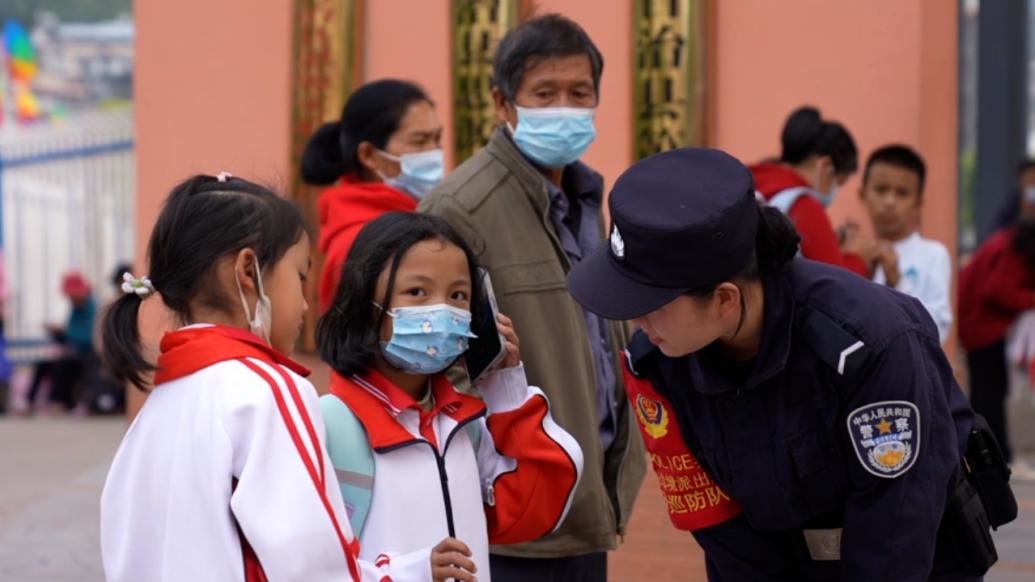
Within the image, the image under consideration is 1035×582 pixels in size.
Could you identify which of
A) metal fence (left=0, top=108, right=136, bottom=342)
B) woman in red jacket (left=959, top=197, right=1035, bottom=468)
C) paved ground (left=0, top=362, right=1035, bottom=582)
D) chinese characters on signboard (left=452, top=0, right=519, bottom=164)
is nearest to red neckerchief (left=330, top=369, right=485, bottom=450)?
paved ground (left=0, top=362, right=1035, bottom=582)

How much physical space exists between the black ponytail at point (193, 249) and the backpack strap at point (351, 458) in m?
0.34

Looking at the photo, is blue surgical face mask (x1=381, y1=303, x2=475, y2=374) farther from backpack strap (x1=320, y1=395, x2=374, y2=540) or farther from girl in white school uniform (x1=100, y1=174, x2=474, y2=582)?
girl in white school uniform (x1=100, y1=174, x2=474, y2=582)

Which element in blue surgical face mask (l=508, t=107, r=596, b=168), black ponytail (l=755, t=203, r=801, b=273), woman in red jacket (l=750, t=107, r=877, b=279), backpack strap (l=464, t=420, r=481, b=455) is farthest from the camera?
woman in red jacket (l=750, t=107, r=877, b=279)

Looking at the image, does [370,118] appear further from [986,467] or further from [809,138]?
[986,467]

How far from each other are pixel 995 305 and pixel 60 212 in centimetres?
985

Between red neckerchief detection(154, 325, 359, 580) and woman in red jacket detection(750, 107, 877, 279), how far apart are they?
283 centimetres

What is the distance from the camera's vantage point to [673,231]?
2.53 metres

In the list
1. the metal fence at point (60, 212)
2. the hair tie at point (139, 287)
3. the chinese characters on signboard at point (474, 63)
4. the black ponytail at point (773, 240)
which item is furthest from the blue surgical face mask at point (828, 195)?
the metal fence at point (60, 212)

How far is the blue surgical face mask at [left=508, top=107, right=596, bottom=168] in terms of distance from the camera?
3807mm

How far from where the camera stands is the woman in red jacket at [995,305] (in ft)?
25.2

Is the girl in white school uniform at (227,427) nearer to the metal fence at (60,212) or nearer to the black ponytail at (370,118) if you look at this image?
the black ponytail at (370,118)

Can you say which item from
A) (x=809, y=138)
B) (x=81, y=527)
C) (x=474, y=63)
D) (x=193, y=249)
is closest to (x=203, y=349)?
(x=193, y=249)

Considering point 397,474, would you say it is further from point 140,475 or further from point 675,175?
point 675,175

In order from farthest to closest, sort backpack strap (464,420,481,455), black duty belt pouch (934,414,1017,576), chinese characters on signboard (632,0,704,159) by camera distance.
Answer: chinese characters on signboard (632,0,704,159), backpack strap (464,420,481,455), black duty belt pouch (934,414,1017,576)
